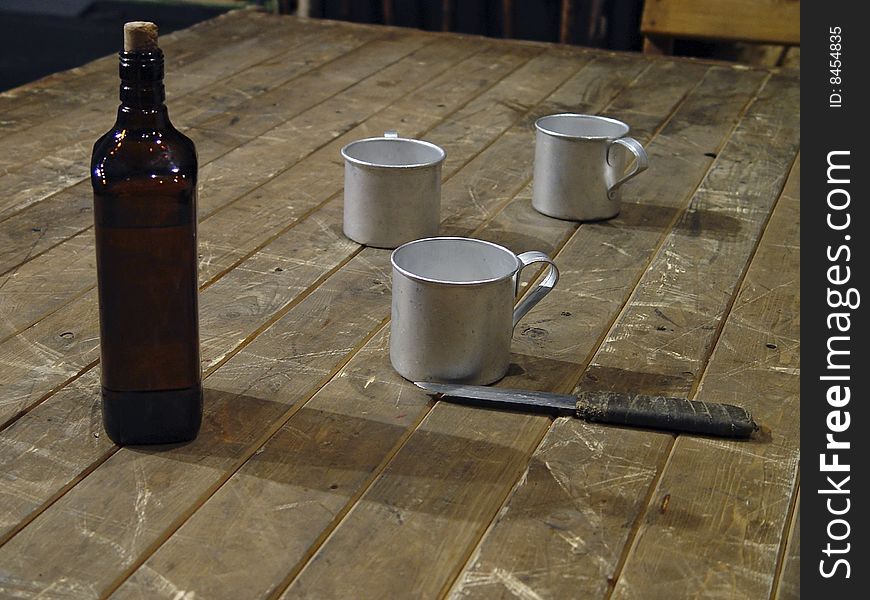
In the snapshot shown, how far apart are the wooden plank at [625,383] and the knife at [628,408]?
1cm

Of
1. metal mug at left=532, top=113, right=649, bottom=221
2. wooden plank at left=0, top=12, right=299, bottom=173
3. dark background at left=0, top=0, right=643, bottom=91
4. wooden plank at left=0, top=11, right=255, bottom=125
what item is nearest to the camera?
metal mug at left=532, top=113, right=649, bottom=221

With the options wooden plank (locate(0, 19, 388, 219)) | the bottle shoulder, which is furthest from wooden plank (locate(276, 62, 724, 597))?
wooden plank (locate(0, 19, 388, 219))

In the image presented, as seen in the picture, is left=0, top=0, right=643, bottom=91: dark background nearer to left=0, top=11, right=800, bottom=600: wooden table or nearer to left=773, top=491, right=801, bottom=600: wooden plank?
left=0, top=11, right=800, bottom=600: wooden table

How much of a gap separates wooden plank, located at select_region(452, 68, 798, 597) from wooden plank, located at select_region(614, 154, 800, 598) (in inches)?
0.7

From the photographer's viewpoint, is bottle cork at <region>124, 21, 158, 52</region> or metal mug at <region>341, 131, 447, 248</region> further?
metal mug at <region>341, 131, 447, 248</region>

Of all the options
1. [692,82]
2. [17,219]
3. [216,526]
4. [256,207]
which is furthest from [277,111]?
[216,526]

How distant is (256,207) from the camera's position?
1.60m

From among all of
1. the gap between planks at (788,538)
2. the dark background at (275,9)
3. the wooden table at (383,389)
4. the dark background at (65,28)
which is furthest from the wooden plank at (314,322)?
the dark background at (65,28)

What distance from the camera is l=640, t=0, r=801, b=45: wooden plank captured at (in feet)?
9.07

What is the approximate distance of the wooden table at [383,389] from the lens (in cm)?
85

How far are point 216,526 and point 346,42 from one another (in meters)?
1.94

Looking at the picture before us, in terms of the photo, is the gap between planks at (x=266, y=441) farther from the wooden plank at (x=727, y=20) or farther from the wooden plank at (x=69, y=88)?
the wooden plank at (x=727, y=20)

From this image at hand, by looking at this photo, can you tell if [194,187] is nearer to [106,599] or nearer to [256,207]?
[106,599]
